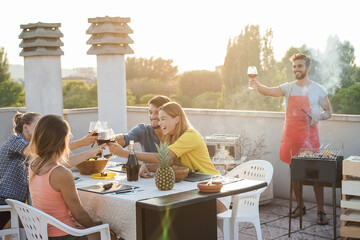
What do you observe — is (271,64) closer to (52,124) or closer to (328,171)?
(328,171)

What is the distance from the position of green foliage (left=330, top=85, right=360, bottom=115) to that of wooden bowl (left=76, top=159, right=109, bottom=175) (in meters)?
19.6

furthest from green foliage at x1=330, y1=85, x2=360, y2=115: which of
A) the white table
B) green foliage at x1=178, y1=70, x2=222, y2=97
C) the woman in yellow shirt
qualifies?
the white table

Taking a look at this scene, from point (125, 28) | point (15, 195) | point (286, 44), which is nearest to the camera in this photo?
point (15, 195)

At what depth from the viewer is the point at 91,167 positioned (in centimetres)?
398

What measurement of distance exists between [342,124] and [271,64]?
75.4 ft

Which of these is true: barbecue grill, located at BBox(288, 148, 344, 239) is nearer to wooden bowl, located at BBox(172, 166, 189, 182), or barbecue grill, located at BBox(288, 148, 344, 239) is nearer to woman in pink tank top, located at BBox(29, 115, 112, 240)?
wooden bowl, located at BBox(172, 166, 189, 182)

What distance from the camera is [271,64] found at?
2856cm

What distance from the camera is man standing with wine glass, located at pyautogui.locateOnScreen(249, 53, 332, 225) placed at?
545 centimetres

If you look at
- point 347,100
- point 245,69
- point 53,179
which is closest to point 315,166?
point 53,179

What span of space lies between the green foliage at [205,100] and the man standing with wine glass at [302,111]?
23615 millimetres

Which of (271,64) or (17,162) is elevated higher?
(271,64)

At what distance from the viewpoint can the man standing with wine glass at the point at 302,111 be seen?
5.45 m

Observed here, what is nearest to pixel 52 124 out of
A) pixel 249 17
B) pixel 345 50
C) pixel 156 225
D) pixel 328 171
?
pixel 156 225

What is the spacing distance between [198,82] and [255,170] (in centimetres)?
2571
